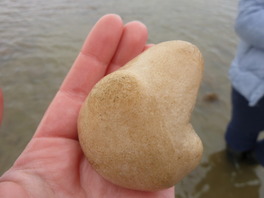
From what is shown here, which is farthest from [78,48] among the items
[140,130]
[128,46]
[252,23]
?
[140,130]

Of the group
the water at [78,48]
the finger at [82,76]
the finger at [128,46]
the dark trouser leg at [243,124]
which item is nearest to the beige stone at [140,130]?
the finger at [82,76]

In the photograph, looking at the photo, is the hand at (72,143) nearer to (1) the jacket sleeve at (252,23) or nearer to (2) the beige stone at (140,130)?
(2) the beige stone at (140,130)

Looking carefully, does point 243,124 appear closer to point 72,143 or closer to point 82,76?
point 82,76

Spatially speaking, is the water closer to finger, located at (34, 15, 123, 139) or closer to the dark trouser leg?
the dark trouser leg

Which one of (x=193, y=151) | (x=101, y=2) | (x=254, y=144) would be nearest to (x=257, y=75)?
(x=254, y=144)

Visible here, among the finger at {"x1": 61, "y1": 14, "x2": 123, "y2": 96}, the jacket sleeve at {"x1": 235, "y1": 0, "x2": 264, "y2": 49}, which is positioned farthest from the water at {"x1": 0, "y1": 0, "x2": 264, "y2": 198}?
the finger at {"x1": 61, "y1": 14, "x2": 123, "y2": 96}

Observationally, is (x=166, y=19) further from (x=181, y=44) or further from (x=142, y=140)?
(x=142, y=140)
